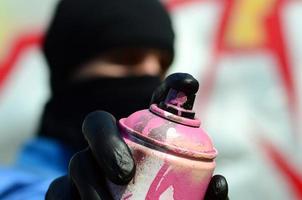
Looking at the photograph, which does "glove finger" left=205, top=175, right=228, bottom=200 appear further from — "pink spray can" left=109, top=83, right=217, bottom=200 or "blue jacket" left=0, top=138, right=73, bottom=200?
"blue jacket" left=0, top=138, right=73, bottom=200

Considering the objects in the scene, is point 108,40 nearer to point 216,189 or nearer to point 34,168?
point 34,168

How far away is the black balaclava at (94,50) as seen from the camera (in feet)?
3.75

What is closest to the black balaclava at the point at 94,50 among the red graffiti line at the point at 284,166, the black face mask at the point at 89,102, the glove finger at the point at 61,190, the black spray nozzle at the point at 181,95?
the black face mask at the point at 89,102

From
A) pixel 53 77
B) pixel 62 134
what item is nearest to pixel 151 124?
pixel 62 134

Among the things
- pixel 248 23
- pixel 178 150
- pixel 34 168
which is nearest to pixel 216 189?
pixel 178 150

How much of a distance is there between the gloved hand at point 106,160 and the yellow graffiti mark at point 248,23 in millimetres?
1414

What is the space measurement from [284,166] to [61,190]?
4.29 feet

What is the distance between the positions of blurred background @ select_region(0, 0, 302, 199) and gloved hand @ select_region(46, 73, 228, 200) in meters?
1.19

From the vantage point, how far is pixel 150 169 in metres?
0.52

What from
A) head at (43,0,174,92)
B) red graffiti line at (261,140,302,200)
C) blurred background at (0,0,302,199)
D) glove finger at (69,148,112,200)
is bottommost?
red graffiti line at (261,140,302,200)

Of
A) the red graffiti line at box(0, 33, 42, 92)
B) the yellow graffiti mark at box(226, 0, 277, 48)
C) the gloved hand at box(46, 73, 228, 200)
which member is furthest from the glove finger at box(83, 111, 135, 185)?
the yellow graffiti mark at box(226, 0, 277, 48)

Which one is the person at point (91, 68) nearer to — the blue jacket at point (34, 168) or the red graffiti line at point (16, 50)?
the blue jacket at point (34, 168)

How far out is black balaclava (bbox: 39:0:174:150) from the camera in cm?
114

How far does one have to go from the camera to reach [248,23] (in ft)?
6.51
